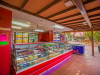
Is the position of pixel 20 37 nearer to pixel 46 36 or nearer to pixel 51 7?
pixel 46 36

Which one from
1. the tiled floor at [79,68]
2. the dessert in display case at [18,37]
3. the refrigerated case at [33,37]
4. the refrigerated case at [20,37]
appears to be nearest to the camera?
the tiled floor at [79,68]

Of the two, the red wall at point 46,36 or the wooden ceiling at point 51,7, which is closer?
the wooden ceiling at point 51,7

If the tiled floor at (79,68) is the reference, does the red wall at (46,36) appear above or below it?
above

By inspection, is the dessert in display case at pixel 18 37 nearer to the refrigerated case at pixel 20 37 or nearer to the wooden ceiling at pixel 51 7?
the refrigerated case at pixel 20 37

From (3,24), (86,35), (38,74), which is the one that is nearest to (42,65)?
(38,74)

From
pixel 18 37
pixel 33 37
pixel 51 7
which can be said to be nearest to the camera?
pixel 51 7

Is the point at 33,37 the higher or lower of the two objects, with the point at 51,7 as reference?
lower

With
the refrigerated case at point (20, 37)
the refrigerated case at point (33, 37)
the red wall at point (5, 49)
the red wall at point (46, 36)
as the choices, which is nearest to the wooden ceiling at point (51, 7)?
the red wall at point (5, 49)

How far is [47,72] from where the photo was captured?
9.41 feet

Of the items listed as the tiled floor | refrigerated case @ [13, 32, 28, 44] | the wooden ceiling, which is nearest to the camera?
the wooden ceiling

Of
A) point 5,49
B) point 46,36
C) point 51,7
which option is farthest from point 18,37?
point 51,7

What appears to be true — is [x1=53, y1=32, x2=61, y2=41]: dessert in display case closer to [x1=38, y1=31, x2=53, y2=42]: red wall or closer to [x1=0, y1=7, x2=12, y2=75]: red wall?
[x1=38, y1=31, x2=53, y2=42]: red wall

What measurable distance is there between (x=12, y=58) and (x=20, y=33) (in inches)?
328

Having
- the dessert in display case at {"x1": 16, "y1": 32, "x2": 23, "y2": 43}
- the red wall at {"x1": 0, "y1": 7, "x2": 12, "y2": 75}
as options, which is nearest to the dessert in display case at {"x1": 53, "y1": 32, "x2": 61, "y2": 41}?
the dessert in display case at {"x1": 16, "y1": 32, "x2": 23, "y2": 43}
